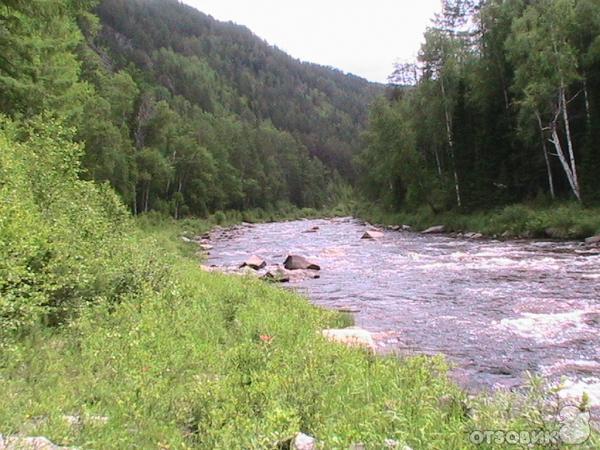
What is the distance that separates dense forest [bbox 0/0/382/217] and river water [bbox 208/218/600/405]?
1067cm

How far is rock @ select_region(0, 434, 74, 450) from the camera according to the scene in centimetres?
390

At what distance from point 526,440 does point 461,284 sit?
11872 millimetres

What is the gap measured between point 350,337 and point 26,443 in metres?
6.08

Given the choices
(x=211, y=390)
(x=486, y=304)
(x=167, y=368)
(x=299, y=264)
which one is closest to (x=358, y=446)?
(x=211, y=390)

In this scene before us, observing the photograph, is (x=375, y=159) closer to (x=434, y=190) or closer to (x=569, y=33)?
(x=434, y=190)

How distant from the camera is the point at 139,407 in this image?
5.24 meters

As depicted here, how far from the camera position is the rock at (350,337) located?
28.8 ft

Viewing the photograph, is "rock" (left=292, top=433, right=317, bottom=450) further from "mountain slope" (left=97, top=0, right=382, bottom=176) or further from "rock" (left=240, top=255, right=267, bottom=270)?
"mountain slope" (left=97, top=0, right=382, bottom=176)

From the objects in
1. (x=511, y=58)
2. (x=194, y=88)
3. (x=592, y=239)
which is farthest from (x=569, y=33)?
(x=194, y=88)

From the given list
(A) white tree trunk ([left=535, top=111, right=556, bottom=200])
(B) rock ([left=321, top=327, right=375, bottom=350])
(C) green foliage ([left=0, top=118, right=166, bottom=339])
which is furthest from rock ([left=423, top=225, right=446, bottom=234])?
(B) rock ([left=321, top=327, right=375, bottom=350])

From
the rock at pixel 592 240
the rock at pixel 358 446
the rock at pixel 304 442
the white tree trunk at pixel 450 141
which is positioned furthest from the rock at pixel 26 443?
the white tree trunk at pixel 450 141

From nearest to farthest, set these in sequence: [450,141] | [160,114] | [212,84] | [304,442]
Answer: [304,442] → [450,141] → [160,114] → [212,84]

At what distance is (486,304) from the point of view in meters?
12.7

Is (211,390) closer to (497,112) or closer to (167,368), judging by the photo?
(167,368)
